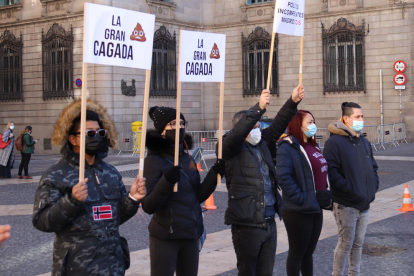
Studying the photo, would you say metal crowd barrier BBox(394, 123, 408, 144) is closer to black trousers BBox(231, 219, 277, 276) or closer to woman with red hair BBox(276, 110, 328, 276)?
woman with red hair BBox(276, 110, 328, 276)

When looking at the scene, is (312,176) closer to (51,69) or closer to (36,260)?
(36,260)

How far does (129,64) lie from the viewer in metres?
4.18

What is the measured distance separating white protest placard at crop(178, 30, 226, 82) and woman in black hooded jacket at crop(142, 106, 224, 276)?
565mm

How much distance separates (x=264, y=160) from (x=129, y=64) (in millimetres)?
1603

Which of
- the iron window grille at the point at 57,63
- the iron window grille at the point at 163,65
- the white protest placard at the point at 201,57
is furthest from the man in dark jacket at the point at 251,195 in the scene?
the iron window grille at the point at 163,65

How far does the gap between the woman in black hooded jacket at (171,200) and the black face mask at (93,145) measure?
27.7 inches

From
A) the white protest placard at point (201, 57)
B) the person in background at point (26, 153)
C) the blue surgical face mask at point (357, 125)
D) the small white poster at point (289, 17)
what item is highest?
the small white poster at point (289, 17)

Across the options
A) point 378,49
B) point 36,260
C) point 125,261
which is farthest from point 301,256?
point 378,49

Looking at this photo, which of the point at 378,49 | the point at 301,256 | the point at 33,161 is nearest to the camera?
the point at 301,256

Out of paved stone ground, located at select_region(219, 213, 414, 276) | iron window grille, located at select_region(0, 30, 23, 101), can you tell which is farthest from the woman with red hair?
iron window grille, located at select_region(0, 30, 23, 101)

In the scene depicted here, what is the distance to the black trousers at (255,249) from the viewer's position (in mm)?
4910

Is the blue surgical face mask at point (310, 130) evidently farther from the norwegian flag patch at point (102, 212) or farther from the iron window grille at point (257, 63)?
the iron window grille at point (257, 63)

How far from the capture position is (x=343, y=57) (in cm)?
2530

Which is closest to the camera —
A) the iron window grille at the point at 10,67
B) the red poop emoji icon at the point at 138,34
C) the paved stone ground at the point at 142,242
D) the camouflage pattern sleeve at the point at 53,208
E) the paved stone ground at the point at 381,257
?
the camouflage pattern sleeve at the point at 53,208
